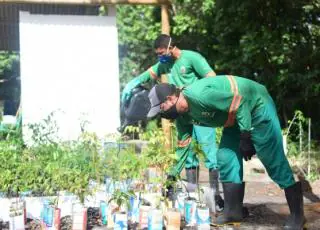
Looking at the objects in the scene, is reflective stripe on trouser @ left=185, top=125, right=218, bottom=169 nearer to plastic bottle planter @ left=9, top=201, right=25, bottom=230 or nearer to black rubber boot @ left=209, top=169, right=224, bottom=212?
black rubber boot @ left=209, top=169, right=224, bottom=212

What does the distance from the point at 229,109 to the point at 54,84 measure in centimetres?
434

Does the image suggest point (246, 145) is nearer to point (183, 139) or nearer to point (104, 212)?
point (183, 139)

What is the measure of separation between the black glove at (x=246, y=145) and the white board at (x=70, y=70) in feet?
11.4

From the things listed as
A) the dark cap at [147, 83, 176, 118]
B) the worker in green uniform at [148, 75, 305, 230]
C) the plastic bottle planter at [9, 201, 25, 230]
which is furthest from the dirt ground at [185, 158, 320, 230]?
the plastic bottle planter at [9, 201, 25, 230]

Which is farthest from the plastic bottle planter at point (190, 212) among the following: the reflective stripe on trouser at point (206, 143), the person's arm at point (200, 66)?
the person's arm at point (200, 66)

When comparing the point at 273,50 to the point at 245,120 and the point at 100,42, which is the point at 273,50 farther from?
the point at 245,120

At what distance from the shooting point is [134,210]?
4.18 meters

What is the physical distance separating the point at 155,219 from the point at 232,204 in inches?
30.0

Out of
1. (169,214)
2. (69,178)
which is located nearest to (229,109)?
(169,214)

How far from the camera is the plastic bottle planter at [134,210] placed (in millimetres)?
4149

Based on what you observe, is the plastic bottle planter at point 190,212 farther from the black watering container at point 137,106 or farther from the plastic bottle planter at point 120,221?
the black watering container at point 137,106

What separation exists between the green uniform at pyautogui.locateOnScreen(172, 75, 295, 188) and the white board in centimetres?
362

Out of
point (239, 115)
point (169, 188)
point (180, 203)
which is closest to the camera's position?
point (239, 115)

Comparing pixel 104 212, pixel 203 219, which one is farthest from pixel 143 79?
pixel 203 219
